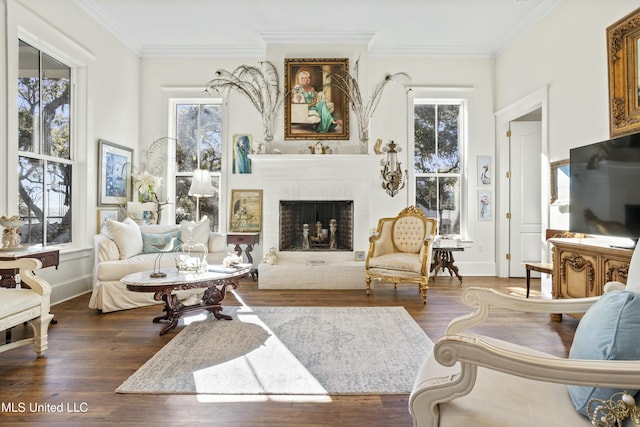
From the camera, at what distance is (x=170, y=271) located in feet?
11.4

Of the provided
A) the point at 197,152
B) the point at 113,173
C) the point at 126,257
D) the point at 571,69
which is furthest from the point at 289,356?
the point at 197,152

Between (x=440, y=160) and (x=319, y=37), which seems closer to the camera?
(x=319, y=37)

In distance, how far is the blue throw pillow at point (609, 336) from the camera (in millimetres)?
964

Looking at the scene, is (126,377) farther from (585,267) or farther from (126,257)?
(585,267)

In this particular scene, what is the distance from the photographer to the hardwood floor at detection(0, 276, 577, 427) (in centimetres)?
185

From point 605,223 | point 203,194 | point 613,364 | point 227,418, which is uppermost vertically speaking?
point 203,194

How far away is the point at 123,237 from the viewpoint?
13.9 feet

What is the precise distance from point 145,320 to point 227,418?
206cm

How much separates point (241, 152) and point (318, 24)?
2285mm

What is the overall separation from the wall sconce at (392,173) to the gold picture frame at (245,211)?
207cm

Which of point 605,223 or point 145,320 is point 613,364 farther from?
point 145,320

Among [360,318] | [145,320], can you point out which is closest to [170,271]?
[145,320]

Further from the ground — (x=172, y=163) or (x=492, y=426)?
(x=172, y=163)

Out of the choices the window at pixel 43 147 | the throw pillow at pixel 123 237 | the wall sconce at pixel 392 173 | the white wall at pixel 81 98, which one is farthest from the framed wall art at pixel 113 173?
the wall sconce at pixel 392 173
